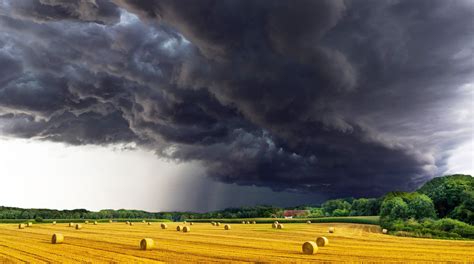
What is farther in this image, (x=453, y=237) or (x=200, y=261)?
(x=453, y=237)

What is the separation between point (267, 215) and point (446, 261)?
12512 centimetres

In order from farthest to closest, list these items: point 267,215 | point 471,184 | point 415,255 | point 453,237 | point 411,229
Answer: point 267,215, point 471,184, point 411,229, point 453,237, point 415,255

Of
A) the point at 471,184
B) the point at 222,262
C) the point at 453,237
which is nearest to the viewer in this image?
the point at 222,262

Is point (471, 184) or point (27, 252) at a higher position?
point (471, 184)

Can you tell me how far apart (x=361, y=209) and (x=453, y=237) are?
340 feet

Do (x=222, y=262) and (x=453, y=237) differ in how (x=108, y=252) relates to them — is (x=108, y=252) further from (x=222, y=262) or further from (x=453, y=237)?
(x=453, y=237)

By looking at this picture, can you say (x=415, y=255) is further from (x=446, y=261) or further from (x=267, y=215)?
(x=267, y=215)

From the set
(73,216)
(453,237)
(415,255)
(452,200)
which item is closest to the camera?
(415,255)

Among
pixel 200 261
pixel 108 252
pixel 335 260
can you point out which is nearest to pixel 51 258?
pixel 108 252

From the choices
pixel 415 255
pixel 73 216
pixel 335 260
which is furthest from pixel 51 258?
pixel 73 216

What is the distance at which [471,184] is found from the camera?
74312 millimetres

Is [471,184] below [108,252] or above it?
above

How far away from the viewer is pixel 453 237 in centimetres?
4575

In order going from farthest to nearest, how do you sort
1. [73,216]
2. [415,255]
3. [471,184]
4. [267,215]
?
[267,215] < [73,216] < [471,184] < [415,255]
